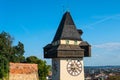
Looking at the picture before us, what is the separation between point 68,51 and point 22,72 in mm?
10330

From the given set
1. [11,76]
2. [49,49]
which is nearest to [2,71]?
[11,76]

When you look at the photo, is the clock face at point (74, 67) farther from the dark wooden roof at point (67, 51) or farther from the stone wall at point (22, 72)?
the stone wall at point (22, 72)

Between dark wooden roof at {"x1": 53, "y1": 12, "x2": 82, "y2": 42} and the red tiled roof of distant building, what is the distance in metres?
8.30

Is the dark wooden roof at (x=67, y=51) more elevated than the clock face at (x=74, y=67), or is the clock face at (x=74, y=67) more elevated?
the dark wooden roof at (x=67, y=51)

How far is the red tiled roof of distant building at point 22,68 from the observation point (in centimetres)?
3166

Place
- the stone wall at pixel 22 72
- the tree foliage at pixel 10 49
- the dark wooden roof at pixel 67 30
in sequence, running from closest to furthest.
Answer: the dark wooden roof at pixel 67 30
the stone wall at pixel 22 72
the tree foliage at pixel 10 49

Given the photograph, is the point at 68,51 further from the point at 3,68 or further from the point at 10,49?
the point at 10,49

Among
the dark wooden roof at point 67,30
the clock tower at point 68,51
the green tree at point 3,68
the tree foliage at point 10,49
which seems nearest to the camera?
the clock tower at point 68,51

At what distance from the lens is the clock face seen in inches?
908

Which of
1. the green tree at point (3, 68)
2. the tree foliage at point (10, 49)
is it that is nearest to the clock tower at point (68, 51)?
the green tree at point (3, 68)

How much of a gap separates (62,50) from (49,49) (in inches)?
92.7

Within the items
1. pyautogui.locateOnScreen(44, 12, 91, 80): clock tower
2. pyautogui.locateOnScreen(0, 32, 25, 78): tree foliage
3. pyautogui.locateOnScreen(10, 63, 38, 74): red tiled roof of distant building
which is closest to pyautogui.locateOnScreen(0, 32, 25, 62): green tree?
pyautogui.locateOnScreen(0, 32, 25, 78): tree foliage

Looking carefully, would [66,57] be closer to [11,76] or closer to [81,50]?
[81,50]

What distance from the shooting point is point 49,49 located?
25359 millimetres
